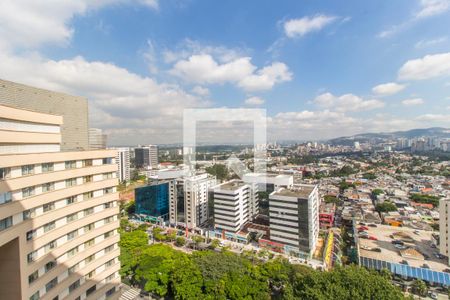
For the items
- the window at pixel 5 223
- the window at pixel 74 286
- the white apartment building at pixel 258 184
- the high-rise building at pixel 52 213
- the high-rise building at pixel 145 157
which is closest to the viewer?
the window at pixel 5 223

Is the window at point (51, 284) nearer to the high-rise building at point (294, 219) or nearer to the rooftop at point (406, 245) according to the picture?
the high-rise building at point (294, 219)

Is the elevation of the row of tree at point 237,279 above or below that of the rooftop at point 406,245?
above

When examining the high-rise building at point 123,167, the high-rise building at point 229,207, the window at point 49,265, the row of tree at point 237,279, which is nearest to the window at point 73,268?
the window at point 49,265

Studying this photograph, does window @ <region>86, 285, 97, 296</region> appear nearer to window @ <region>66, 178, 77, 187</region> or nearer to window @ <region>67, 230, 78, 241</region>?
window @ <region>67, 230, 78, 241</region>

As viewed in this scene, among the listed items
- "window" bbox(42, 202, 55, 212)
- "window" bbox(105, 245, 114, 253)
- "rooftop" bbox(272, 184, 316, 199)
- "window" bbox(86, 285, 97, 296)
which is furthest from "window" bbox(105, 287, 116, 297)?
"rooftop" bbox(272, 184, 316, 199)

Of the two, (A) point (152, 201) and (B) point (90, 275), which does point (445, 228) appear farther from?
(A) point (152, 201)

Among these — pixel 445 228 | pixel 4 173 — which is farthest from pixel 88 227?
pixel 445 228

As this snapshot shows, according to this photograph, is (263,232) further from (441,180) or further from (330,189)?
(441,180)
